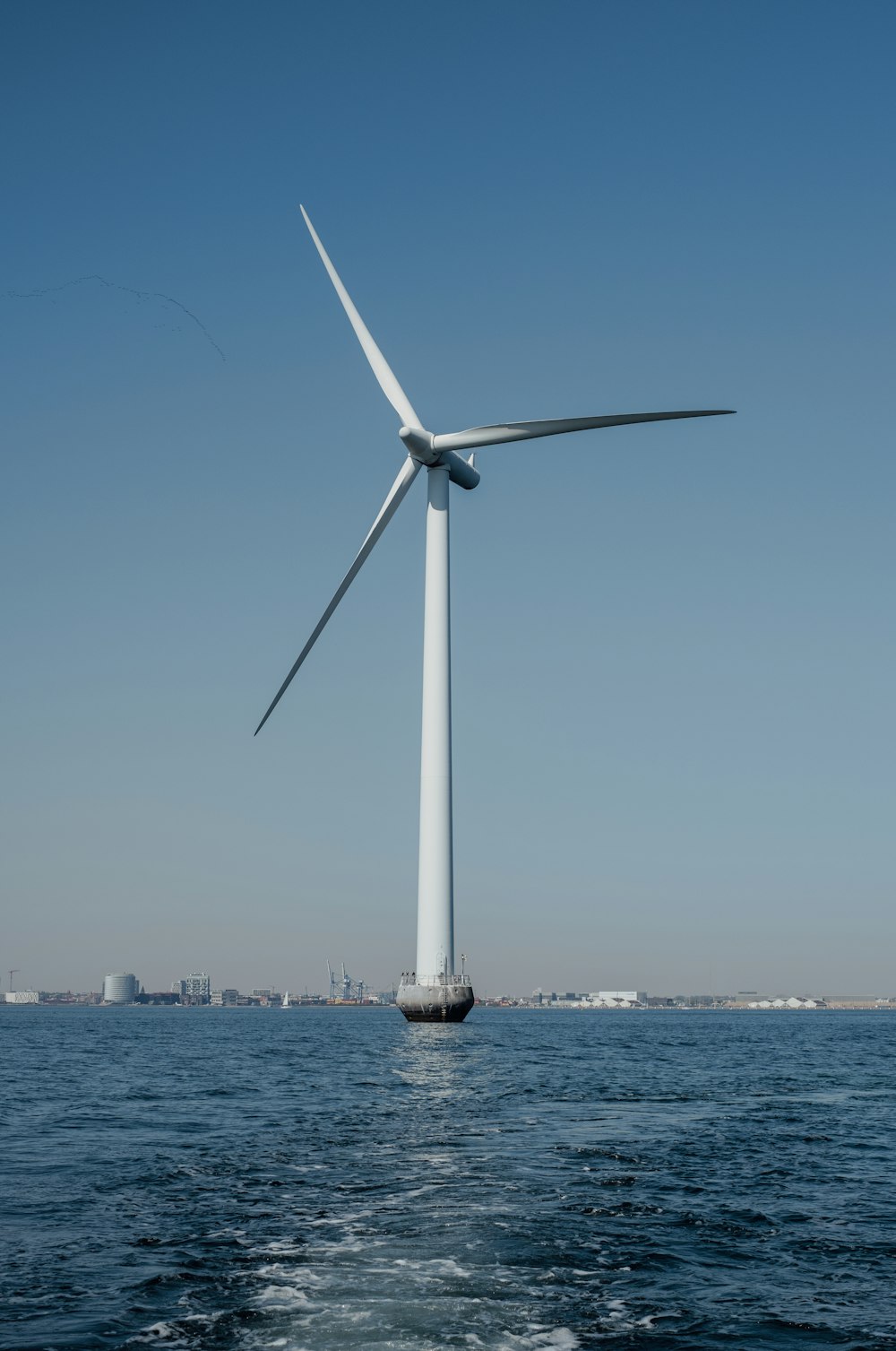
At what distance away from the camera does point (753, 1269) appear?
2072 cm

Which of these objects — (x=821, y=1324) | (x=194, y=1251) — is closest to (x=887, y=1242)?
(x=821, y=1324)

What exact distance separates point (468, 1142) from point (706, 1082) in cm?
3004

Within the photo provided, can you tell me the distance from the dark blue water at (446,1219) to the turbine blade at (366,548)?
3940cm

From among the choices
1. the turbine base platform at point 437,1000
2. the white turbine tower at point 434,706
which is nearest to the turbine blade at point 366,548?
the white turbine tower at point 434,706

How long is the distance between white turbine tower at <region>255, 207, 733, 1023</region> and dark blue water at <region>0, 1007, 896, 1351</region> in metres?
48.2

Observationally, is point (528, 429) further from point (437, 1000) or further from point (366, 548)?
point (437, 1000)

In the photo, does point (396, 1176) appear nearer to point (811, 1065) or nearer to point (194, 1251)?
point (194, 1251)

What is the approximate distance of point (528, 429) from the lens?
9338 centimetres

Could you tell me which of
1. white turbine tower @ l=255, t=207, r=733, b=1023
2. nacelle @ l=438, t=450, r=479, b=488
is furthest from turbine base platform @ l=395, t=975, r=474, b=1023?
nacelle @ l=438, t=450, r=479, b=488

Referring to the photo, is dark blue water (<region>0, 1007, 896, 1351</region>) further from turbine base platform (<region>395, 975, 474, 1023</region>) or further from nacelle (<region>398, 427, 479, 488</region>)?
nacelle (<region>398, 427, 479, 488</region>)

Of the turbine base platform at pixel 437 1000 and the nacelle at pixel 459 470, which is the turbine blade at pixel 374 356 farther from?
the turbine base platform at pixel 437 1000

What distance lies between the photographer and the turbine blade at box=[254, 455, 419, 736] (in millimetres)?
87938

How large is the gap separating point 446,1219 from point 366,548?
73.1 meters

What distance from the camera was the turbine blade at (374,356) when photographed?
104 meters
